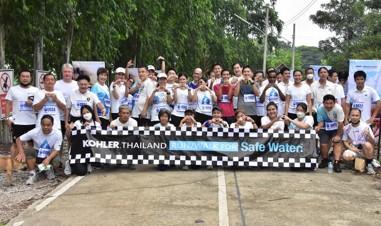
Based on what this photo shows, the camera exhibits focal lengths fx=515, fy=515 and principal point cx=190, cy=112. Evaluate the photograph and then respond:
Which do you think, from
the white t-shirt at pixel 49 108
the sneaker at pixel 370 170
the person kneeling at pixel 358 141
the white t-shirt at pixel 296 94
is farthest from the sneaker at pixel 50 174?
the sneaker at pixel 370 170

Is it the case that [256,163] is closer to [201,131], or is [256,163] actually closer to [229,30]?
[201,131]

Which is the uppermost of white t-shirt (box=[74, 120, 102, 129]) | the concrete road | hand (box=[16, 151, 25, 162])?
white t-shirt (box=[74, 120, 102, 129])

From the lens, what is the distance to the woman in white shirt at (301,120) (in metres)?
Answer: 9.86

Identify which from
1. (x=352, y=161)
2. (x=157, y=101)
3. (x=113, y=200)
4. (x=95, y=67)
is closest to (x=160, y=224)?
(x=113, y=200)

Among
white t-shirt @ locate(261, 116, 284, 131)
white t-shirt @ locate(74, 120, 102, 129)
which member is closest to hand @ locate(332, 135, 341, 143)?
white t-shirt @ locate(261, 116, 284, 131)

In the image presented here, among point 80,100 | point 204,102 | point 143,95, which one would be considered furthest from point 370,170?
point 80,100

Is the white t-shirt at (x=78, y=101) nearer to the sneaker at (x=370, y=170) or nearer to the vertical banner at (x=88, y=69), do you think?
the vertical banner at (x=88, y=69)

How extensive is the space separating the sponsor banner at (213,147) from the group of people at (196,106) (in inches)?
11.4

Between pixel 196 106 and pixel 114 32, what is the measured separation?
23.7ft

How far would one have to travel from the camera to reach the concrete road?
6.44 metres

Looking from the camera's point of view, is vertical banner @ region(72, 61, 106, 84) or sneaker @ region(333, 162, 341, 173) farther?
vertical banner @ region(72, 61, 106, 84)

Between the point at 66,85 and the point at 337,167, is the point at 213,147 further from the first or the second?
the point at 66,85

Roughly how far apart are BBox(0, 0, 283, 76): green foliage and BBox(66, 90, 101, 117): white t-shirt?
2.96 m

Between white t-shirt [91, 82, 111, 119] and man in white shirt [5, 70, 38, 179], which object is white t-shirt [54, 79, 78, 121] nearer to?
white t-shirt [91, 82, 111, 119]
